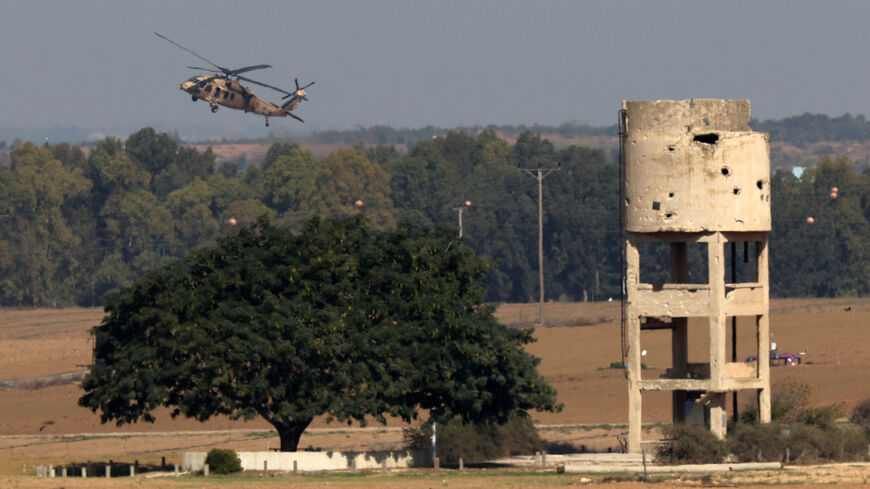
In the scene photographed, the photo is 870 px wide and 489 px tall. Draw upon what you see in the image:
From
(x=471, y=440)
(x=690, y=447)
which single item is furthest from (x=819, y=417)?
(x=471, y=440)

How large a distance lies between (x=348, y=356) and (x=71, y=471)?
10.1 m

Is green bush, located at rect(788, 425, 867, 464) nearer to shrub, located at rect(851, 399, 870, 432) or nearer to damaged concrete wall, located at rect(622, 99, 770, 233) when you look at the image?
shrub, located at rect(851, 399, 870, 432)

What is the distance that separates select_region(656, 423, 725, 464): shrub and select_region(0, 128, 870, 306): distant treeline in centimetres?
10800

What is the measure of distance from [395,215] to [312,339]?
422 feet

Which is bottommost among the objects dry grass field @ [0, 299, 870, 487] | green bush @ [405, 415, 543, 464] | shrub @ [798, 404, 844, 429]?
dry grass field @ [0, 299, 870, 487]

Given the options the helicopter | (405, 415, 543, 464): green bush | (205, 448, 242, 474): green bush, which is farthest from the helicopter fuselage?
(205, 448, 242, 474): green bush

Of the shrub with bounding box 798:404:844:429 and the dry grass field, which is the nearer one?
the shrub with bounding box 798:404:844:429

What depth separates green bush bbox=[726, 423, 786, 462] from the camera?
2277 inches

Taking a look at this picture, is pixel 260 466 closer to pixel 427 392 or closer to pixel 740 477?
pixel 427 392

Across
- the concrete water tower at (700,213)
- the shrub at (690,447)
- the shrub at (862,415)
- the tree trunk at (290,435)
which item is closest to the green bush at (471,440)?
the tree trunk at (290,435)

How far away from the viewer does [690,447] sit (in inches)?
2255

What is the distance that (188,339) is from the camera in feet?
183

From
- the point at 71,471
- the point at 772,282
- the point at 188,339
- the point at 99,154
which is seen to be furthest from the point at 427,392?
the point at 99,154

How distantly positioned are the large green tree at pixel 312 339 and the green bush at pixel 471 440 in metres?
2.17
